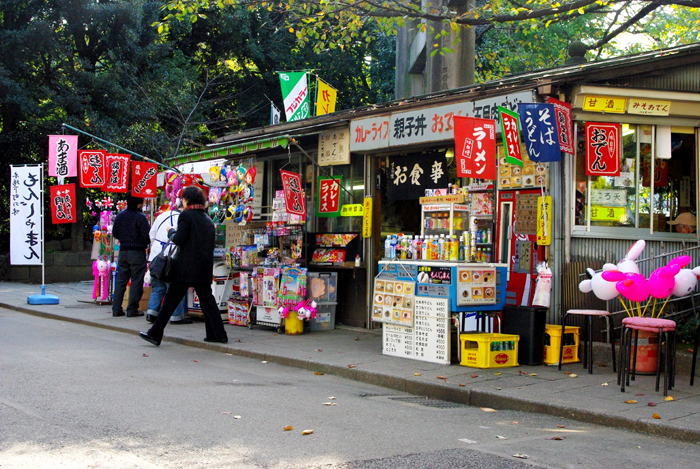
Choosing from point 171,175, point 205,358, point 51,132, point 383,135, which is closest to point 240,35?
point 51,132

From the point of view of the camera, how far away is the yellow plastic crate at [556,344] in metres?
8.23

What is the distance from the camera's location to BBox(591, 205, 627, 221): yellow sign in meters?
8.81

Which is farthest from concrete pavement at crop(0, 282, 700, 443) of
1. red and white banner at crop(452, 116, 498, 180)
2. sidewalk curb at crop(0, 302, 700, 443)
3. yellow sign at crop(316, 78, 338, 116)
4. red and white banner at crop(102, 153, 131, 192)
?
yellow sign at crop(316, 78, 338, 116)

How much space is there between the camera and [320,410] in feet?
19.4

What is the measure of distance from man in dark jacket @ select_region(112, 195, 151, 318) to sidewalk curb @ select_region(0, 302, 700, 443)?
12.3 feet

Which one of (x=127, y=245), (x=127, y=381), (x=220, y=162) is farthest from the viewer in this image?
(x=220, y=162)

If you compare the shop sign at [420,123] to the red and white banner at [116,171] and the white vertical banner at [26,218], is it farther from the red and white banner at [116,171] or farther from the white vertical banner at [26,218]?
the white vertical banner at [26,218]

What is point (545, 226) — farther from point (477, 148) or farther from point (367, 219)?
point (367, 219)

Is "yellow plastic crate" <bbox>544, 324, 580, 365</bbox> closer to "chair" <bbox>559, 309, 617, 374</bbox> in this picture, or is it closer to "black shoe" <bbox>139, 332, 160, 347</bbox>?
"chair" <bbox>559, 309, 617, 374</bbox>

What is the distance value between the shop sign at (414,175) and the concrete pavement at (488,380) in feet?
7.98

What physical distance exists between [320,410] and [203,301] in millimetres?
4240

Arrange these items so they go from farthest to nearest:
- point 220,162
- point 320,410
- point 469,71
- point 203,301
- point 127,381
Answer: point 469,71 → point 220,162 → point 203,301 → point 127,381 → point 320,410

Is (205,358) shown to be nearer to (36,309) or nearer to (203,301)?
(203,301)

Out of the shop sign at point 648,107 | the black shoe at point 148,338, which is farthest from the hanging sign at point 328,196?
the shop sign at point 648,107
